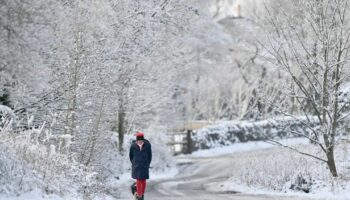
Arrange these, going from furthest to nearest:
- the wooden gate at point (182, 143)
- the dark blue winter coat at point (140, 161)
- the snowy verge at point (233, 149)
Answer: the snowy verge at point (233, 149), the wooden gate at point (182, 143), the dark blue winter coat at point (140, 161)

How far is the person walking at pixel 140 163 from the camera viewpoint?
13.7 m

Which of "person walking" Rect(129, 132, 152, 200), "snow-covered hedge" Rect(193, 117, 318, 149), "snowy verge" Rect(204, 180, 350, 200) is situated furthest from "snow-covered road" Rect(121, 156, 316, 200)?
"snow-covered hedge" Rect(193, 117, 318, 149)

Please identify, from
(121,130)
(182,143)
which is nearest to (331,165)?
(121,130)

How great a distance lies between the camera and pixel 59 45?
57.5 feet

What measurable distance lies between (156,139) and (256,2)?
30451 mm

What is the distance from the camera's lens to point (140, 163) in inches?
541

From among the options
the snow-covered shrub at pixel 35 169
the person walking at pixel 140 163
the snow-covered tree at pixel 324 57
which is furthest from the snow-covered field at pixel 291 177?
the snow-covered shrub at pixel 35 169

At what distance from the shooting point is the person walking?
13734mm

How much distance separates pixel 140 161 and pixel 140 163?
0.06m

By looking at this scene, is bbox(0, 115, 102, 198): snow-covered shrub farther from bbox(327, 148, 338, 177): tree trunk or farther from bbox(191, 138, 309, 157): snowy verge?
bbox(191, 138, 309, 157): snowy verge

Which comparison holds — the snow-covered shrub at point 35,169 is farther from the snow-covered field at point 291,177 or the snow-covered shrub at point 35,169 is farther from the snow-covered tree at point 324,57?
the snow-covered tree at point 324,57

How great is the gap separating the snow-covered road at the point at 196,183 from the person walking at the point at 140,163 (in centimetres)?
268

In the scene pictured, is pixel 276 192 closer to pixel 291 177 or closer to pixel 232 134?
pixel 291 177

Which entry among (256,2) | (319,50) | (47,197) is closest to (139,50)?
(319,50)
